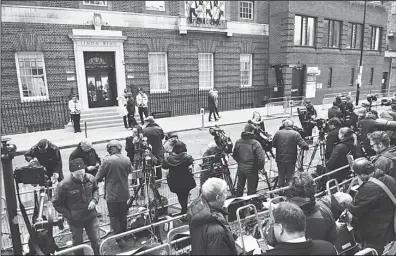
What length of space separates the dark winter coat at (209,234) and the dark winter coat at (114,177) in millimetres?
2518

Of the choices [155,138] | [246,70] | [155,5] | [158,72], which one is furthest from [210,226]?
[246,70]

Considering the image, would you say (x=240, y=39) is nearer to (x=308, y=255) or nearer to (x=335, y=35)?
(x=335, y=35)

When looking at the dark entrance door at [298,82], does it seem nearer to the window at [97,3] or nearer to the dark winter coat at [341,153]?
the window at [97,3]

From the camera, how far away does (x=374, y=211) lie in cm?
407

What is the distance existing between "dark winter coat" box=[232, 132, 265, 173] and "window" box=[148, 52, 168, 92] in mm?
14272

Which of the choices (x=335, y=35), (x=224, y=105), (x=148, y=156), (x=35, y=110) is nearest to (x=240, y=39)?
(x=224, y=105)

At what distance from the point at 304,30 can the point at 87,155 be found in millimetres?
23524

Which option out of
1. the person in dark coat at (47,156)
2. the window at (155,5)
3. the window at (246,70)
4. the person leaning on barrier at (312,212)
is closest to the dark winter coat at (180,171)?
the person in dark coat at (47,156)

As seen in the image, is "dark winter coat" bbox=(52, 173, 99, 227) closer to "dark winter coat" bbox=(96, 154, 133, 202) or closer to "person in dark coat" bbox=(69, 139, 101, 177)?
"dark winter coat" bbox=(96, 154, 133, 202)

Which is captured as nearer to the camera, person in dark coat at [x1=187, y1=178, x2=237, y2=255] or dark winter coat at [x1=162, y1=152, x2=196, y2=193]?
person in dark coat at [x1=187, y1=178, x2=237, y2=255]

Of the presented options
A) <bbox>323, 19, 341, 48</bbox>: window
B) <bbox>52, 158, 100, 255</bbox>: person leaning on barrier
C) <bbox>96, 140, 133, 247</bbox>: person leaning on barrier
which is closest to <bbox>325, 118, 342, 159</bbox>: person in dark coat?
<bbox>96, 140, 133, 247</bbox>: person leaning on barrier

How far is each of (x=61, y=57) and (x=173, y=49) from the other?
6.94m

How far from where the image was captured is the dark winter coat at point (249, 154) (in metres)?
6.25

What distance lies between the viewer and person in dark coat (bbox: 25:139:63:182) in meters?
6.62
